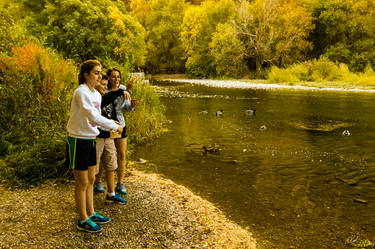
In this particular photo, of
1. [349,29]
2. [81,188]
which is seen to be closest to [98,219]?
[81,188]

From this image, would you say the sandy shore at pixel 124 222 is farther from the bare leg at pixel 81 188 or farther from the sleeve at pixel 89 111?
the sleeve at pixel 89 111

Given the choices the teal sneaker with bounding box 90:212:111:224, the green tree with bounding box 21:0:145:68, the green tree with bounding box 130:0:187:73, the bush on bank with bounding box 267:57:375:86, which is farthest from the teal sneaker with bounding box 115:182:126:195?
the green tree with bounding box 130:0:187:73

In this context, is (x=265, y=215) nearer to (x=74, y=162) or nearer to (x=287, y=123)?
(x=74, y=162)

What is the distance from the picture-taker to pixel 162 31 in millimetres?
53719

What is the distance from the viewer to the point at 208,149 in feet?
29.5

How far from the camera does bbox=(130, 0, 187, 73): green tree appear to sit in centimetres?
5416

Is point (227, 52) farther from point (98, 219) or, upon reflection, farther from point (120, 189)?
point (98, 219)

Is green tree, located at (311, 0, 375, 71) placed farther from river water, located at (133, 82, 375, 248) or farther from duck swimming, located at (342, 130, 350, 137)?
duck swimming, located at (342, 130, 350, 137)

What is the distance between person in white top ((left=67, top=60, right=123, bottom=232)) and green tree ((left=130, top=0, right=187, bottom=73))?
50743mm

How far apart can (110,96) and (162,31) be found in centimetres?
5089

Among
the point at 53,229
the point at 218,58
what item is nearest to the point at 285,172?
the point at 53,229

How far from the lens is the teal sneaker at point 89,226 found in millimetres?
4035

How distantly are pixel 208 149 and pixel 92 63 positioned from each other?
5.44 m

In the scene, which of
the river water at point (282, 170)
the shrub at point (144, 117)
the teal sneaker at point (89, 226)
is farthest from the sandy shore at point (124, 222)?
the shrub at point (144, 117)
